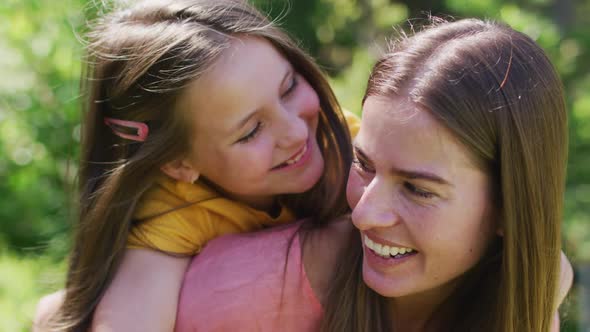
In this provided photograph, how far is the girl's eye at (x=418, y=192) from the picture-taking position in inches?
70.6

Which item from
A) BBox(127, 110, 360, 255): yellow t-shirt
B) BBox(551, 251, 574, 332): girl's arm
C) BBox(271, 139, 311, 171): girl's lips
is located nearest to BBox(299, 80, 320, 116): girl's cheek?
BBox(271, 139, 311, 171): girl's lips

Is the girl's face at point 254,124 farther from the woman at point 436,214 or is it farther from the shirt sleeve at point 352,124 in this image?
the woman at point 436,214

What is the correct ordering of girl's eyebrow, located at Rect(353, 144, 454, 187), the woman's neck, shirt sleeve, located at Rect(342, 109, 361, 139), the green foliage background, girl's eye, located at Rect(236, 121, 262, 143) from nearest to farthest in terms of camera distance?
girl's eyebrow, located at Rect(353, 144, 454, 187) → the woman's neck → girl's eye, located at Rect(236, 121, 262, 143) → shirt sleeve, located at Rect(342, 109, 361, 139) → the green foliage background

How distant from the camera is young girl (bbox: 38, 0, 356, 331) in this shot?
2.33 meters

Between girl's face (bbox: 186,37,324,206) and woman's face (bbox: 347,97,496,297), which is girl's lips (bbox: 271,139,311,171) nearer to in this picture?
girl's face (bbox: 186,37,324,206)

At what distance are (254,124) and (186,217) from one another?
350mm

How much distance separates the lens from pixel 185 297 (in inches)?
82.7

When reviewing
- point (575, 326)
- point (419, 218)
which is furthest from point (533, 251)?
point (575, 326)

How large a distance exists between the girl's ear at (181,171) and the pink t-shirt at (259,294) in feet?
1.72

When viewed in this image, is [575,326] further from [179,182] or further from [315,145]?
[179,182]

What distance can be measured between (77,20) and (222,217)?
1.81 meters

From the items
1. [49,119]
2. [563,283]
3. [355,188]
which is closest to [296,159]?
[355,188]

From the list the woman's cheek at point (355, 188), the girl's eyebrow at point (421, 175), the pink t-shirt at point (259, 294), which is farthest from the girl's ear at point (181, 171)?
the girl's eyebrow at point (421, 175)

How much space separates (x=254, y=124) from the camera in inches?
94.0
